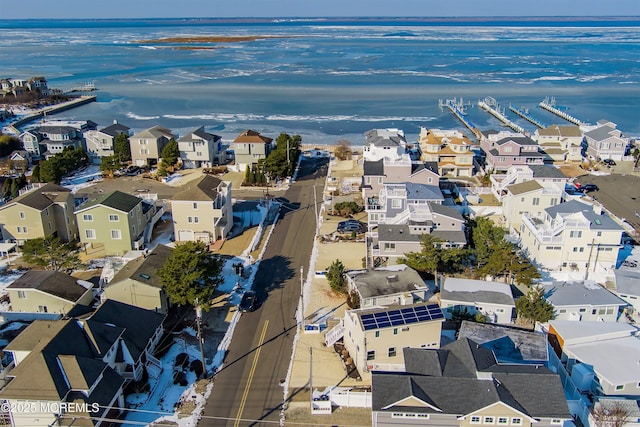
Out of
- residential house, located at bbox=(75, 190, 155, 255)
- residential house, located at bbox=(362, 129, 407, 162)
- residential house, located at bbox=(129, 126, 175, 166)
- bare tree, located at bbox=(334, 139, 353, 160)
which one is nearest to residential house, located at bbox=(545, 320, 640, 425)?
residential house, located at bbox=(75, 190, 155, 255)

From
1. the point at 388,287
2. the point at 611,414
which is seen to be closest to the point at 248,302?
the point at 388,287

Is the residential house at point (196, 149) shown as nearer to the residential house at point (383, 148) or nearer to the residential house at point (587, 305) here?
the residential house at point (383, 148)

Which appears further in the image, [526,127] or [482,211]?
[526,127]

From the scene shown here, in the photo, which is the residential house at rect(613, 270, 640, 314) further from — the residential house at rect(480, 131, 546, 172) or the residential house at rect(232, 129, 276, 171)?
the residential house at rect(232, 129, 276, 171)

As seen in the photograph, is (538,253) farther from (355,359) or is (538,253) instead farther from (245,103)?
(245,103)

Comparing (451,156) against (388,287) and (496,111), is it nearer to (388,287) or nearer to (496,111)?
(388,287)

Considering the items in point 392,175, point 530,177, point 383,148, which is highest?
point 383,148

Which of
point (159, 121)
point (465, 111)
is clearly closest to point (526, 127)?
point (465, 111)
